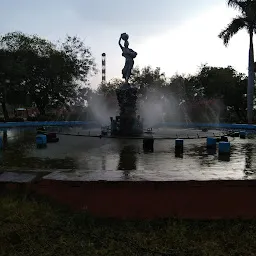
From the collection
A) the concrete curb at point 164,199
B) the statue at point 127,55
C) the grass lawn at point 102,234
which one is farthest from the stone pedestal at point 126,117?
the grass lawn at point 102,234

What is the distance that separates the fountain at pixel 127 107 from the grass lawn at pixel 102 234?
41.5ft

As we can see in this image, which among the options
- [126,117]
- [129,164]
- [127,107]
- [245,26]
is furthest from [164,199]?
[245,26]

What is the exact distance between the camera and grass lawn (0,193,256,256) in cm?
432

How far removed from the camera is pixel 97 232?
188 inches

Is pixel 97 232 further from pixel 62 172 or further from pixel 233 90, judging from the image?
pixel 233 90

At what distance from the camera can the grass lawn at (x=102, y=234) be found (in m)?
4.32

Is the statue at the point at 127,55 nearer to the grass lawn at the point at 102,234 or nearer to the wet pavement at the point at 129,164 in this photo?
the wet pavement at the point at 129,164

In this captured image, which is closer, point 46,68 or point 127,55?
point 127,55

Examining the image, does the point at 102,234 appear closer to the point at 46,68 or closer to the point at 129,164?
the point at 129,164

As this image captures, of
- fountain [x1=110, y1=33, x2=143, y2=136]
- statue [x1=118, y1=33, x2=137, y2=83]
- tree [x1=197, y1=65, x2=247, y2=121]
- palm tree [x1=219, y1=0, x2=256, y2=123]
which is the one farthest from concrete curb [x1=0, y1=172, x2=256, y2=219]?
tree [x1=197, y1=65, x2=247, y2=121]

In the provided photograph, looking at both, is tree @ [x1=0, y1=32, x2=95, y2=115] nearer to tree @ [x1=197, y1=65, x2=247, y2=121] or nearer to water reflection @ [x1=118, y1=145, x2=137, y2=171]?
tree @ [x1=197, y1=65, x2=247, y2=121]

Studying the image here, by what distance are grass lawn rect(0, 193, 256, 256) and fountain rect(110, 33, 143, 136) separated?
41.5 feet

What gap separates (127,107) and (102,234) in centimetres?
1444

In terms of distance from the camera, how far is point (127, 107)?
18.9 m
